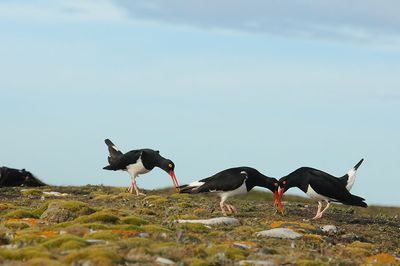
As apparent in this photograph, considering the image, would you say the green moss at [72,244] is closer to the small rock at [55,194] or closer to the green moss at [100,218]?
the green moss at [100,218]

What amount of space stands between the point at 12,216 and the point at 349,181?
15279 millimetres

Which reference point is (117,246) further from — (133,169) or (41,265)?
(133,169)

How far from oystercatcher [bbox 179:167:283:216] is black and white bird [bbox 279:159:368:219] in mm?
1486

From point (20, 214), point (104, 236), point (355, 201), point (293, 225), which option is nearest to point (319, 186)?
point (355, 201)

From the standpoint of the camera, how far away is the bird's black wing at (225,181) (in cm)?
2956

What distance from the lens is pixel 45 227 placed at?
2333cm

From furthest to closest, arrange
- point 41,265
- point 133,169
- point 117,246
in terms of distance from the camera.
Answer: point 133,169 → point 117,246 → point 41,265

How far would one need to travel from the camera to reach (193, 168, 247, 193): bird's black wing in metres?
29.6

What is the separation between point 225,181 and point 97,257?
1307 centimetres

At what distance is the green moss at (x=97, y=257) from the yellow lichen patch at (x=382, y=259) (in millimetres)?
7767

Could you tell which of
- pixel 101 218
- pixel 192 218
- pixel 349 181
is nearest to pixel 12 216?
pixel 101 218

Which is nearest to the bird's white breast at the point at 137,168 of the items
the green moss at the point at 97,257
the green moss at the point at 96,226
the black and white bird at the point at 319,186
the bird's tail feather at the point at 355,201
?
the black and white bird at the point at 319,186

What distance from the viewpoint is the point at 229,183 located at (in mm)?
29562

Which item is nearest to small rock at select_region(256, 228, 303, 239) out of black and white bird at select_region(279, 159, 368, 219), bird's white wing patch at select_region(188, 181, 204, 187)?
black and white bird at select_region(279, 159, 368, 219)
